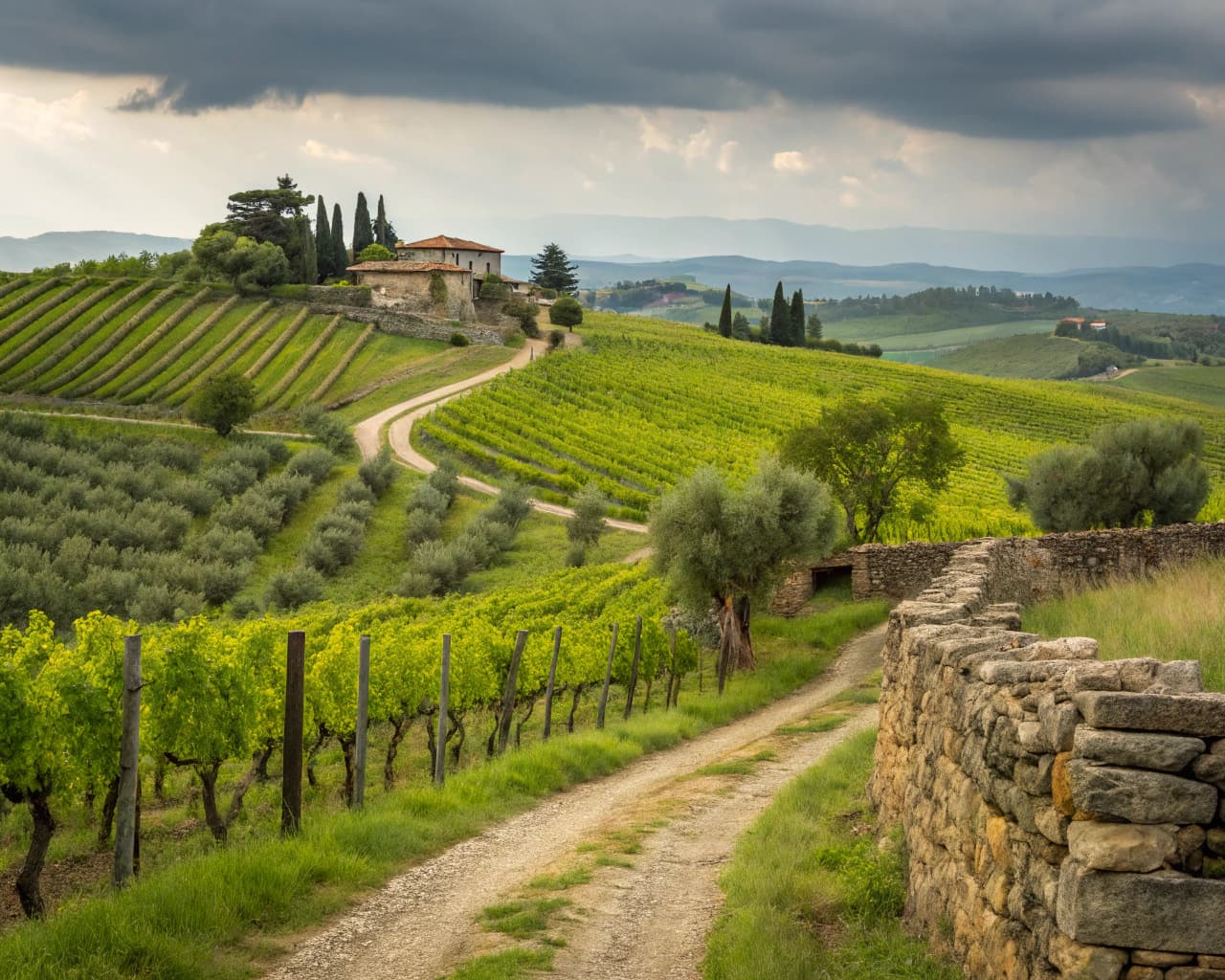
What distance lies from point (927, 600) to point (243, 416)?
59.2m

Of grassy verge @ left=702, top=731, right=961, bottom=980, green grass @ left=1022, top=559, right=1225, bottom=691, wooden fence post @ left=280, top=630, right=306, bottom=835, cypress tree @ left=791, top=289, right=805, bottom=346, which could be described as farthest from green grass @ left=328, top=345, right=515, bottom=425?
grassy verge @ left=702, top=731, right=961, bottom=980

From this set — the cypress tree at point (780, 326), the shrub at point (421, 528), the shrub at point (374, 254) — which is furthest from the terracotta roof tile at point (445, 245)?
the shrub at point (421, 528)

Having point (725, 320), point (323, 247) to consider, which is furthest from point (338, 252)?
point (725, 320)

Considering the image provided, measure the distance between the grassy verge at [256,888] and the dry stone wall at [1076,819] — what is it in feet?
16.0

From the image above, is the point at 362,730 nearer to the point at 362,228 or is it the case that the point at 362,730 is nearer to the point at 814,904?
the point at 814,904

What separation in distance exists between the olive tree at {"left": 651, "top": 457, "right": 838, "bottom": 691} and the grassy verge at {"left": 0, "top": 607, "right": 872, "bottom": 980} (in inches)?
479

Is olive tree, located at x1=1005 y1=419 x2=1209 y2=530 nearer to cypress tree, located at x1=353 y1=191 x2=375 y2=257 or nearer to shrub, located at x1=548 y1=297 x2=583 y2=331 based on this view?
shrub, located at x1=548 y1=297 x2=583 y2=331

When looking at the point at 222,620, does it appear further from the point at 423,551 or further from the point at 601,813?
the point at 601,813

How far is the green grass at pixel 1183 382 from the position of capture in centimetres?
15975

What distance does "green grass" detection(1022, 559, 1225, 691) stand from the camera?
27.6 ft

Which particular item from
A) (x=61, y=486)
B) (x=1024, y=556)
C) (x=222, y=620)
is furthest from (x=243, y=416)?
(x=1024, y=556)

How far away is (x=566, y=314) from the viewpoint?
352 feet

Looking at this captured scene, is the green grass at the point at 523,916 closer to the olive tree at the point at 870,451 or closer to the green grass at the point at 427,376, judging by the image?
the olive tree at the point at 870,451

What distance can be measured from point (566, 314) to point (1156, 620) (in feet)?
326
